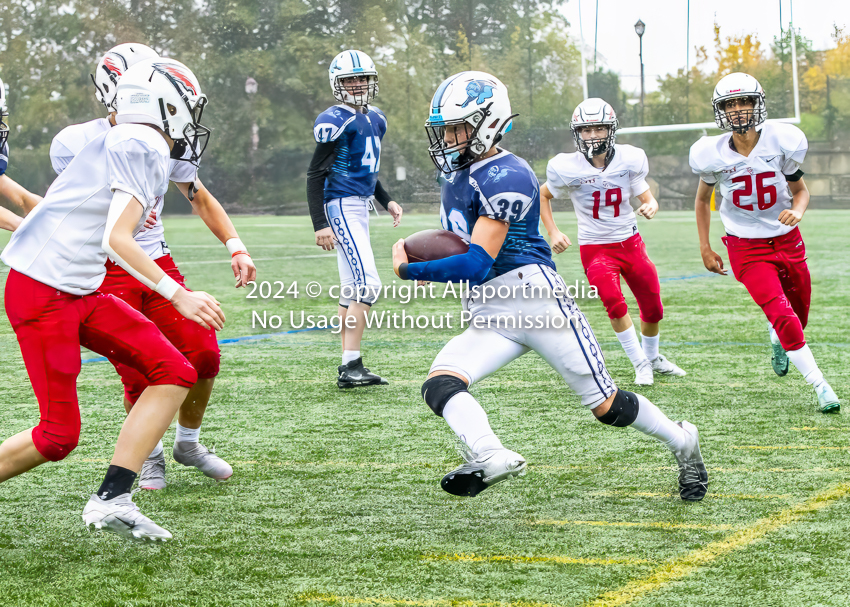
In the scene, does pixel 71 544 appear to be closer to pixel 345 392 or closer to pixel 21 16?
pixel 345 392

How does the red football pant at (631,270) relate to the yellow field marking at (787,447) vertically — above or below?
above

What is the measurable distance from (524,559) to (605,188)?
11.8 feet

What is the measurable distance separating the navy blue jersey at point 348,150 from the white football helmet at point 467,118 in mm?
2783

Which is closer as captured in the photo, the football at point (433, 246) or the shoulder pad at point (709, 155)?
the football at point (433, 246)

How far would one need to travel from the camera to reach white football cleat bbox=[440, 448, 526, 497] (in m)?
3.07

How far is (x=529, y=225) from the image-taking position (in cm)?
346

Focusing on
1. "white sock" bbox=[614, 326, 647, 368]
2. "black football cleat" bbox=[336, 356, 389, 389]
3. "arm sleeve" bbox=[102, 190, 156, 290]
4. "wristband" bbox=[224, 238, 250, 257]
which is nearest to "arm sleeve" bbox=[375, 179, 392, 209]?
"black football cleat" bbox=[336, 356, 389, 389]

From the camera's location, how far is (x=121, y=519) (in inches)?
114

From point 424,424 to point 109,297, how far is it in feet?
6.57

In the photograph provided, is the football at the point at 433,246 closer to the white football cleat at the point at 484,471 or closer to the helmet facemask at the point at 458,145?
the helmet facemask at the point at 458,145

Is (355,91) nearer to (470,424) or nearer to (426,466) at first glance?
(426,466)

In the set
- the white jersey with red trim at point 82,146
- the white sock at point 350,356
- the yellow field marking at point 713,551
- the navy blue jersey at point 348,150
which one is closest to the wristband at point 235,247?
the white jersey with red trim at point 82,146

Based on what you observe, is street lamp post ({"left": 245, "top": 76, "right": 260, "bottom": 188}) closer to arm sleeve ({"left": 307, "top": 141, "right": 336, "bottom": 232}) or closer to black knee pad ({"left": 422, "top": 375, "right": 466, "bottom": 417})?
arm sleeve ({"left": 307, "top": 141, "right": 336, "bottom": 232})

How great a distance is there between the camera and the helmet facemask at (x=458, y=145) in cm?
332
